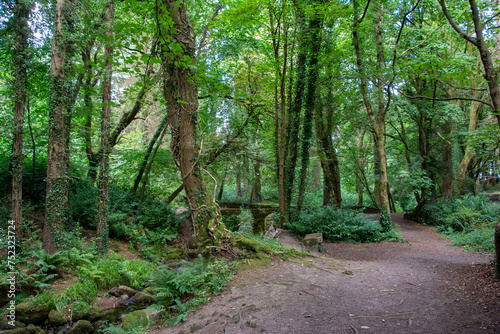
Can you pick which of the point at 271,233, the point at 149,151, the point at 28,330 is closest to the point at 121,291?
the point at 28,330

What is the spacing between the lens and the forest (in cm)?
547

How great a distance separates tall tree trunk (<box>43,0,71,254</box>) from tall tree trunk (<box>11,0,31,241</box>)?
934mm

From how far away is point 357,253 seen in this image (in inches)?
338

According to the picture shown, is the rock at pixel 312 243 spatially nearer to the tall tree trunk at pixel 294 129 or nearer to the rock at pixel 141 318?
the tall tree trunk at pixel 294 129

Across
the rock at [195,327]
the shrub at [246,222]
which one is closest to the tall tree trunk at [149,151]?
the shrub at [246,222]

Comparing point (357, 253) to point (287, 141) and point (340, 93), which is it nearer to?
point (287, 141)

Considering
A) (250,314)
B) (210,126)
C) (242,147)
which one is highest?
(210,126)

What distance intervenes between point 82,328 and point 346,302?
4771 mm

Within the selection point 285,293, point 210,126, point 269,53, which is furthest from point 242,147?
point 285,293

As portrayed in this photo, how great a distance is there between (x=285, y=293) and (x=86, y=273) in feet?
17.7

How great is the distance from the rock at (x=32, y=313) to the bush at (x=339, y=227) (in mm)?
7914

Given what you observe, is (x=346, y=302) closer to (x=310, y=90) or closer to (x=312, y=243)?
(x=312, y=243)

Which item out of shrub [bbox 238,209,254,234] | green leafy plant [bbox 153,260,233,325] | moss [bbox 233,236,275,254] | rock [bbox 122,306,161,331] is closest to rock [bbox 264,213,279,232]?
shrub [bbox 238,209,254,234]

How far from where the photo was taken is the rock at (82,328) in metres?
4.92
